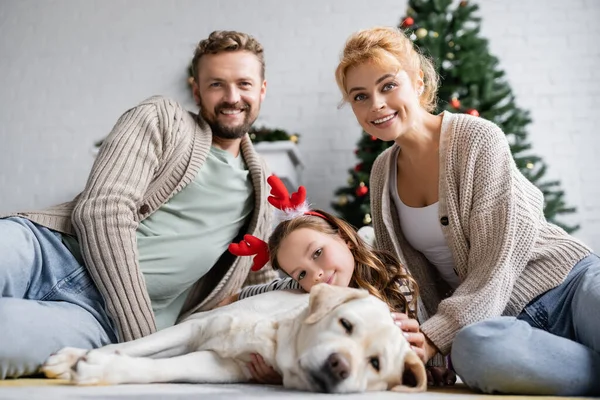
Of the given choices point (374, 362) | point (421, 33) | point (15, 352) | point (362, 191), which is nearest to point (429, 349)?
point (374, 362)

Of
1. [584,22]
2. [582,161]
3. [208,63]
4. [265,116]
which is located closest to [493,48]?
[584,22]

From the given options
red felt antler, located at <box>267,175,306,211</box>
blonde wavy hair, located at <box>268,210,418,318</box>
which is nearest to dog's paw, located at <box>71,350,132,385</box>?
blonde wavy hair, located at <box>268,210,418,318</box>

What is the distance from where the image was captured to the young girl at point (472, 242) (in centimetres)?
131

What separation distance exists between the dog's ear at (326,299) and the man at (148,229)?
0.69 m

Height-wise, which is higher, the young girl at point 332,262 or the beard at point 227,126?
the beard at point 227,126

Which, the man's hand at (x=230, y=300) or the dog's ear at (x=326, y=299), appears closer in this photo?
the dog's ear at (x=326, y=299)

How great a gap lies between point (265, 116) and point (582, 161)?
7.08 ft

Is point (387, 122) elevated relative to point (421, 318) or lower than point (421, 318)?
elevated

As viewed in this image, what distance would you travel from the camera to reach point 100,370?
1207mm

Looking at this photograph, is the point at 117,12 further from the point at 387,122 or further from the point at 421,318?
the point at 421,318

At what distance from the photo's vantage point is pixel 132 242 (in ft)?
6.11

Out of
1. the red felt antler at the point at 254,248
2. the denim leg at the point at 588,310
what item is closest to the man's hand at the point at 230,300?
the red felt antler at the point at 254,248

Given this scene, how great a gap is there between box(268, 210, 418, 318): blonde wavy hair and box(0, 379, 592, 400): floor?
439mm

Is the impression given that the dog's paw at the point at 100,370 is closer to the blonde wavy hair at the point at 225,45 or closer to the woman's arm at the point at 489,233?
the woman's arm at the point at 489,233
